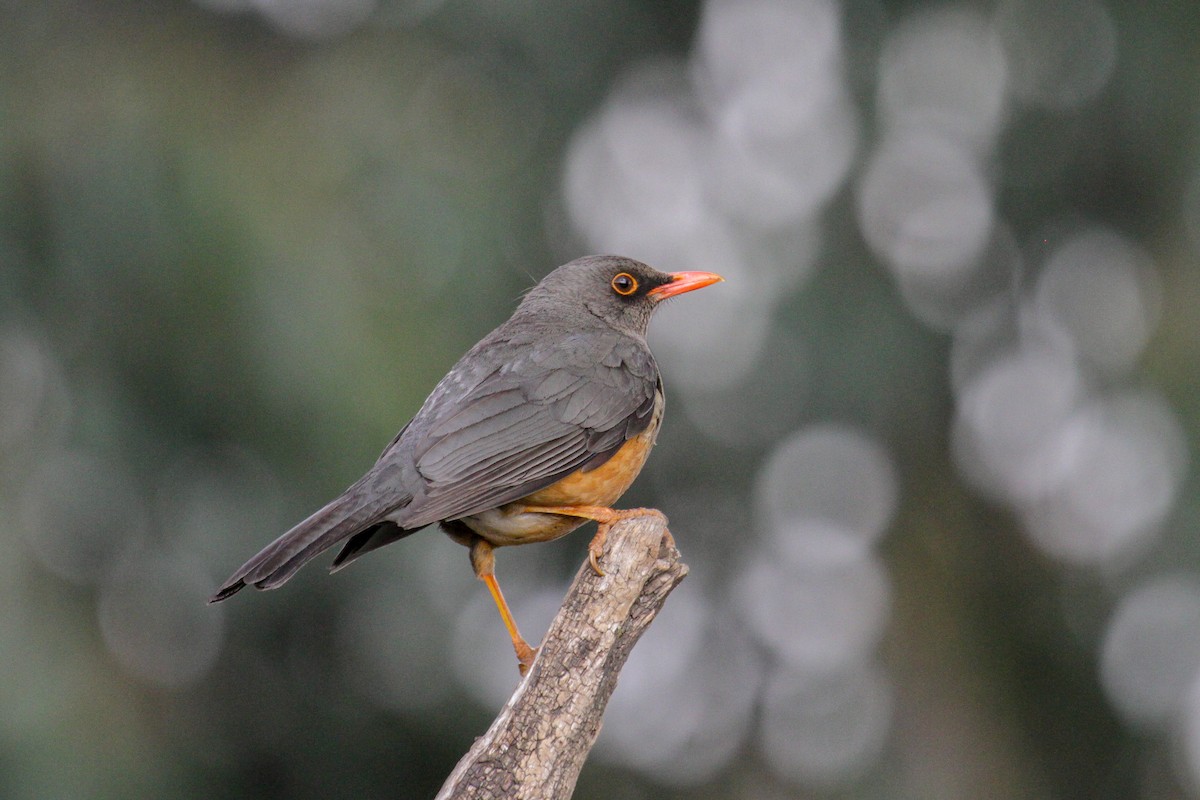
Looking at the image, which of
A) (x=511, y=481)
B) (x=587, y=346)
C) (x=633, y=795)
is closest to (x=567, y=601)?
(x=511, y=481)

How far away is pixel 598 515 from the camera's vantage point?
14.9 feet

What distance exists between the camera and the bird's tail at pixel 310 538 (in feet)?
12.8

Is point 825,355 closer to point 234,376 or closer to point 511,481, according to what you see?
point 234,376


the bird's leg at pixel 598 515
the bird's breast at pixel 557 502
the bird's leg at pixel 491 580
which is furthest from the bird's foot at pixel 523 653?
the bird's leg at pixel 598 515

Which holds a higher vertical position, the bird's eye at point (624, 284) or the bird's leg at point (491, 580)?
the bird's eye at point (624, 284)

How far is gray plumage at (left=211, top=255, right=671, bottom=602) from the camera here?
13.8ft

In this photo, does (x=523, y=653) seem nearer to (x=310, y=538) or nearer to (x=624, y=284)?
(x=310, y=538)

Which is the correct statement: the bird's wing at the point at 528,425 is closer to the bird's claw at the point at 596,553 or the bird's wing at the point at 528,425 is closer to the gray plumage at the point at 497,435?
the gray plumage at the point at 497,435

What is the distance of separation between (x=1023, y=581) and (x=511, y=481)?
566cm

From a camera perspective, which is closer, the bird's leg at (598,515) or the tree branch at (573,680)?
the tree branch at (573,680)

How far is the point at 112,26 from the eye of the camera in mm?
7824

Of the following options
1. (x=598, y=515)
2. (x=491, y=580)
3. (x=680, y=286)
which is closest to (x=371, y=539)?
(x=491, y=580)

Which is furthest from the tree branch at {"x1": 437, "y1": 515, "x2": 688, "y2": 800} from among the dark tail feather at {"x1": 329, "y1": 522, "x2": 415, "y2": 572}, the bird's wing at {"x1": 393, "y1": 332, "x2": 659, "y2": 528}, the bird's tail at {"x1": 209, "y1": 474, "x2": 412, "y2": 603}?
the dark tail feather at {"x1": 329, "y1": 522, "x2": 415, "y2": 572}

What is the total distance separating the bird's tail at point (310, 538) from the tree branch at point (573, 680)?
2.51 ft
